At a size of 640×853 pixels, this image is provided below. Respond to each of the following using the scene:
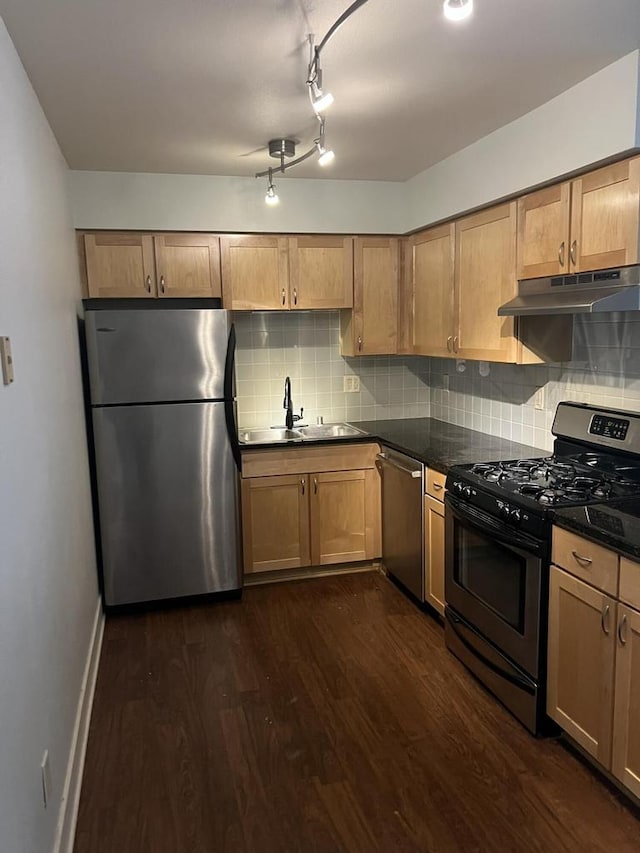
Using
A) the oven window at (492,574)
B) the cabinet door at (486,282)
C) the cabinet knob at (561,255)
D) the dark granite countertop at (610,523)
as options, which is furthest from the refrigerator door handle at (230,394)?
the dark granite countertop at (610,523)

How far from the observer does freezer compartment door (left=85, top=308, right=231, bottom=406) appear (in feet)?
10.9

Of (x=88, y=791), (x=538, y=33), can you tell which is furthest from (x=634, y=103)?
(x=88, y=791)

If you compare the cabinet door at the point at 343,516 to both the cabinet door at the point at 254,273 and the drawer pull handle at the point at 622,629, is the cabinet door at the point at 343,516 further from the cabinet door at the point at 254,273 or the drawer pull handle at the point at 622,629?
the drawer pull handle at the point at 622,629

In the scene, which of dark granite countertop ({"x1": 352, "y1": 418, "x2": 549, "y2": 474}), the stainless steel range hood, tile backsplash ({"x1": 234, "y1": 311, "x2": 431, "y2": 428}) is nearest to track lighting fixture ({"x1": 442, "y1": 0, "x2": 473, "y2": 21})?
the stainless steel range hood

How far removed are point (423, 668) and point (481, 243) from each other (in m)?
2.06

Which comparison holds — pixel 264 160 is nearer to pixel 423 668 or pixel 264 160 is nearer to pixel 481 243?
pixel 481 243

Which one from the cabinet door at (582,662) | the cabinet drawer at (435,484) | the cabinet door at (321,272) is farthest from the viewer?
the cabinet door at (321,272)

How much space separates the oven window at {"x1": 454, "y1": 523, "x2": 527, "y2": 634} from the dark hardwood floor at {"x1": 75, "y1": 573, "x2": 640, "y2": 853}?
424 millimetres

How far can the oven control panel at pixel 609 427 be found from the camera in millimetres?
2676

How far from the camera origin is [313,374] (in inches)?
169

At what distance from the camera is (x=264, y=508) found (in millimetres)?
3785

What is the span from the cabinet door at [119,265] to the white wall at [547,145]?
1.64 meters

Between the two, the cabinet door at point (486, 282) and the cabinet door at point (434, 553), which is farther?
the cabinet door at point (434, 553)

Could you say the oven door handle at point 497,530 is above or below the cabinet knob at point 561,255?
below
